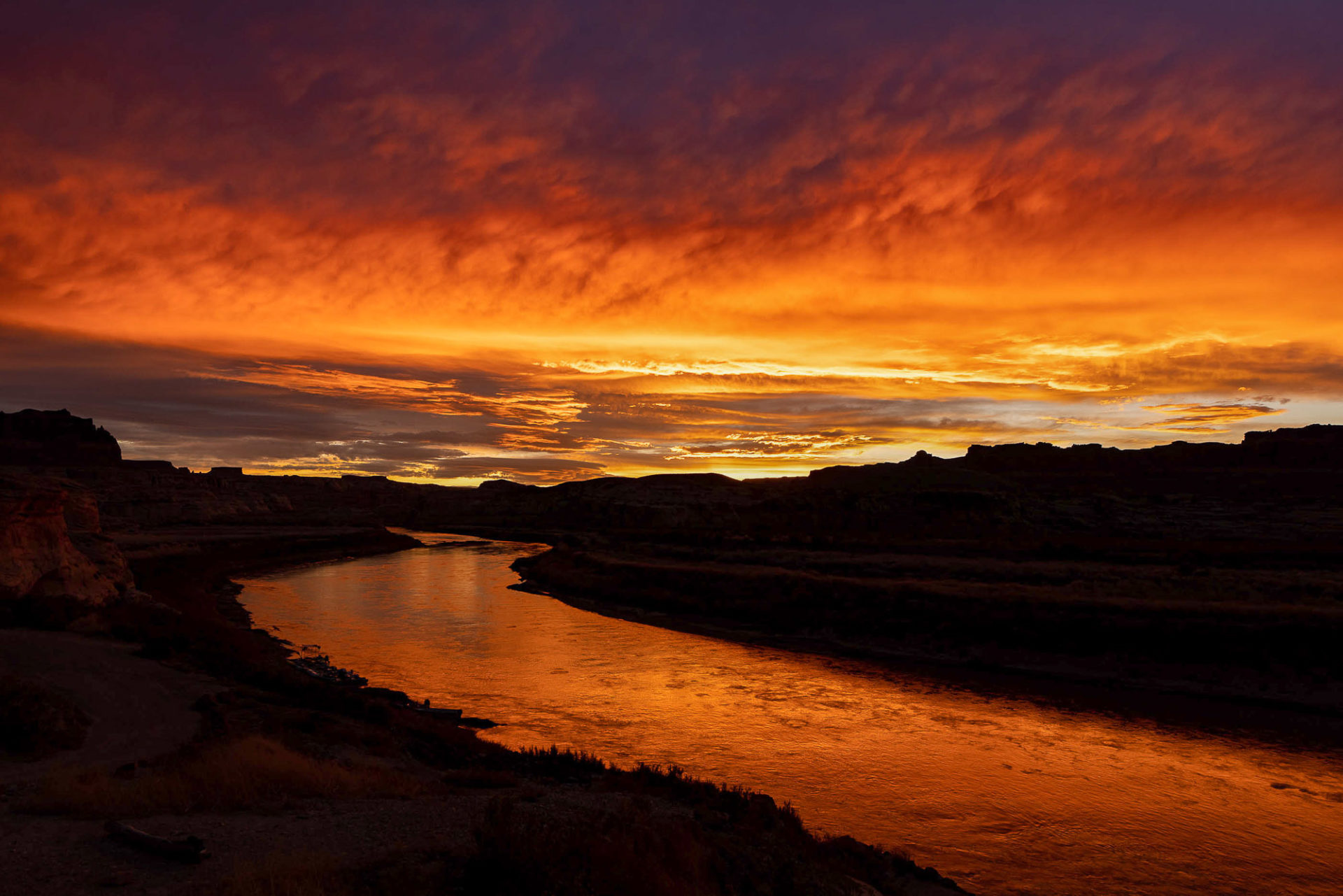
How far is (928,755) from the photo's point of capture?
65.0ft

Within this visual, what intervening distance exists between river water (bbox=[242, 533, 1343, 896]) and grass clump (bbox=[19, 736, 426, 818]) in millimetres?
7412

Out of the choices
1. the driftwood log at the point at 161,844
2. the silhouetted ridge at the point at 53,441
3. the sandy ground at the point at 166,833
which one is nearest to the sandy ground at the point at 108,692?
the sandy ground at the point at 166,833

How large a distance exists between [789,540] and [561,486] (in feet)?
434

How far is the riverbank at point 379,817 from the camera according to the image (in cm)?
776

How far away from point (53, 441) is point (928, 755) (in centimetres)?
22098

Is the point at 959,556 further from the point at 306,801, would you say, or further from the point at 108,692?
the point at 306,801

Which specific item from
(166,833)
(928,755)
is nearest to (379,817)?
(166,833)

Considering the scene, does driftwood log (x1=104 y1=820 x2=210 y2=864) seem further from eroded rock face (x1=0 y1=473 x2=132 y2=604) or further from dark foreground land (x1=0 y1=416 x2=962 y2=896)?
eroded rock face (x1=0 y1=473 x2=132 y2=604)

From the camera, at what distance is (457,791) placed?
42.0 feet

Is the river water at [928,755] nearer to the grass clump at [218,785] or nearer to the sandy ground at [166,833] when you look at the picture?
the grass clump at [218,785]

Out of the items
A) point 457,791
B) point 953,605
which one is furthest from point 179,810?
point 953,605

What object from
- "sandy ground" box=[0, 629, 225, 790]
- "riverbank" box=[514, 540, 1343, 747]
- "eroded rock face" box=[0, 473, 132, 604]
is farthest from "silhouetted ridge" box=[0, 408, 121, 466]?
"sandy ground" box=[0, 629, 225, 790]

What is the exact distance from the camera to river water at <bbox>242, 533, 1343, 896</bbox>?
14188 mm

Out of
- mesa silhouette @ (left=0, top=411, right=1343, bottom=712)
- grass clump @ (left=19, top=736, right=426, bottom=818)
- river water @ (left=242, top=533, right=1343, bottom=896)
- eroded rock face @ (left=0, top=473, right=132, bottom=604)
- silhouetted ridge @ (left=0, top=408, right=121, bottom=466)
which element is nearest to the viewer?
grass clump @ (left=19, top=736, right=426, bottom=818)
